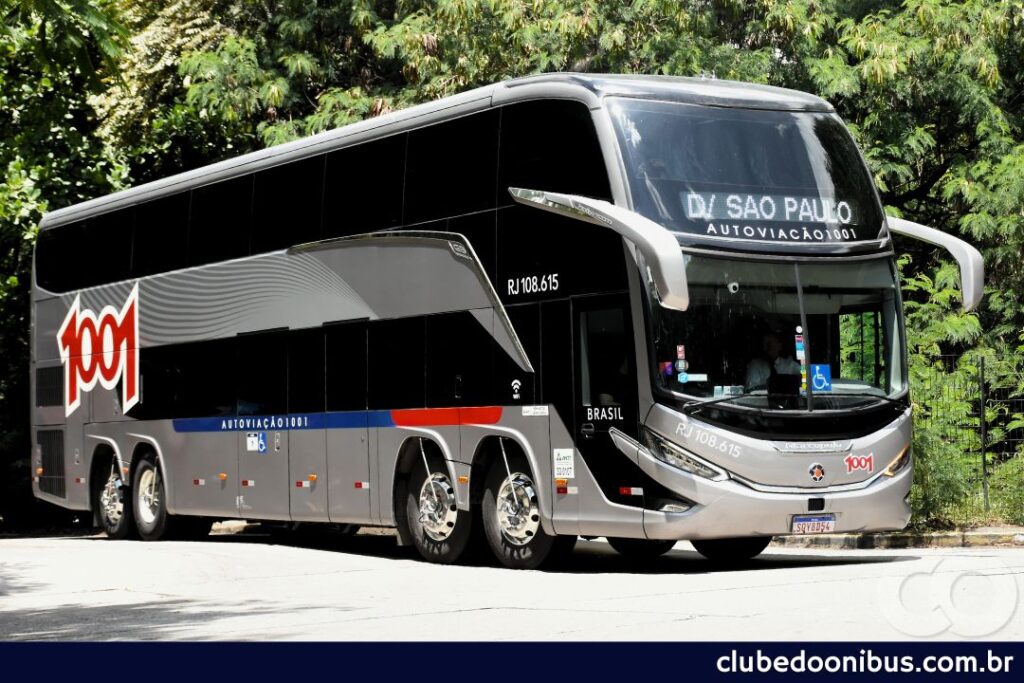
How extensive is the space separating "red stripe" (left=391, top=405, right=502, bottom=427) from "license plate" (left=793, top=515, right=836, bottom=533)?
3103mm

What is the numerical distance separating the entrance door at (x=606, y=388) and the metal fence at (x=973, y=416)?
17.6 feet

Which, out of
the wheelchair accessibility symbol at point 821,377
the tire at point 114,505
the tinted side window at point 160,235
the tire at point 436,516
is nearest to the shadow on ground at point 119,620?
the tire at point 436,516

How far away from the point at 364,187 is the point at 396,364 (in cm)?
196

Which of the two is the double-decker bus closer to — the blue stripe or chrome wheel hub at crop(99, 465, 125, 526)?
the blue stripe

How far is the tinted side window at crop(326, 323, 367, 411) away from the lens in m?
19.1

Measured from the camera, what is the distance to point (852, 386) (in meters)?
16.1

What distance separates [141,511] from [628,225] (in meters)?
11.5

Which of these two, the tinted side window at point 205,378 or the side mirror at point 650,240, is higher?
the side mirror at point 650,240

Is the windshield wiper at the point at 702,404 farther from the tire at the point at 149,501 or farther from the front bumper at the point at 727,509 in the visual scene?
the tire at the point at 149,501

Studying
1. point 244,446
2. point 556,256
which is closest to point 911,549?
point 556,256

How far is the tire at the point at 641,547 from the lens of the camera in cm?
1802

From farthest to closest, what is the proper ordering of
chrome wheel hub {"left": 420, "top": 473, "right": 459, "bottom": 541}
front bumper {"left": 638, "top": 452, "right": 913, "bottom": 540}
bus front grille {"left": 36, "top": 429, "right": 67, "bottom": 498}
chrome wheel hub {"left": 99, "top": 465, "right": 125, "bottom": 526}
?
bus front grille {"left": 36, "top": 429, "right": 67, "bottom": 498} < chrome wheel hub {"left": 99, "top": 465, "right": 125, "bottom": 526} < chrome wheel hub {"left": 420, "top": 473, "right": 459, "bottom": 541} < front bumper {"left": 638, "top": 452, "right": 913, "bottom": 540}

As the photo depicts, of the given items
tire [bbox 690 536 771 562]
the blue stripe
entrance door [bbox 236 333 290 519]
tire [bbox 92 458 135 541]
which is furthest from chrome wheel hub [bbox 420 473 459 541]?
tire [bbox 92 458 135 541]
